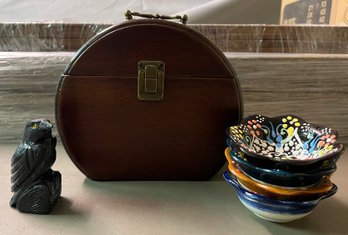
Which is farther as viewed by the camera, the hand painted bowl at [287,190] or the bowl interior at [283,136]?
the bowl interior at [283,136]

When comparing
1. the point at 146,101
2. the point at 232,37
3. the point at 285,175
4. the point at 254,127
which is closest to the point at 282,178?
the point at 285,175

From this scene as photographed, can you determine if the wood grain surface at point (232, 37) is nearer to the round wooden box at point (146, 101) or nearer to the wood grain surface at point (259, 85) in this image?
the wood grain surface at point (259, 85)

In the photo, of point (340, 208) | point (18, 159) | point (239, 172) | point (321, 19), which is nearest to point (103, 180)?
point (18, 159)

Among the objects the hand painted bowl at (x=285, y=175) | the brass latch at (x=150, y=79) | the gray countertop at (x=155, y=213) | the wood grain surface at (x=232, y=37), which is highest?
the wood grain surface at (x=232, y=37)

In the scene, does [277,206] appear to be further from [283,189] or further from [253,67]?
[253,67]

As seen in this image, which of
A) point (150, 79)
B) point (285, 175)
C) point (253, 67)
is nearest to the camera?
point (285, 175)

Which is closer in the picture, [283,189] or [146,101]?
[283,189]

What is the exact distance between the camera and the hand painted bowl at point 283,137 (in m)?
0.60

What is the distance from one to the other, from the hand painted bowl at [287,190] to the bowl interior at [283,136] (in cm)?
8

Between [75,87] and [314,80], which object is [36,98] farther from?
[314,80]

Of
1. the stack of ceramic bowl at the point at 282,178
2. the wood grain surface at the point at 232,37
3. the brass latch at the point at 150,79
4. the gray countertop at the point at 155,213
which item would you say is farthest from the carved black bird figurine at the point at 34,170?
the wood grain surface at the point at 232,37

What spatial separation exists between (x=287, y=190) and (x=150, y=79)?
1.03 feet

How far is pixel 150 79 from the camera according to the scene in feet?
2.10

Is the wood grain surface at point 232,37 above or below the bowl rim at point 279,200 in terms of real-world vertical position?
above
